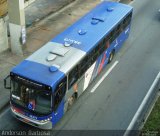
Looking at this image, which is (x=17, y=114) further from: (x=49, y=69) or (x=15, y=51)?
(x=15, y=51)

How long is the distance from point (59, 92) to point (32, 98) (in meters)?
1.19

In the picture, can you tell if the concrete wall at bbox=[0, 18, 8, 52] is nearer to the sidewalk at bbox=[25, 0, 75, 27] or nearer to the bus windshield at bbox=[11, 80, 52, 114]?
the sidewalk at bbox=[25, 0, 75, 27]

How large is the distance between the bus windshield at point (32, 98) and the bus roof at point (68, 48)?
50 centimetres

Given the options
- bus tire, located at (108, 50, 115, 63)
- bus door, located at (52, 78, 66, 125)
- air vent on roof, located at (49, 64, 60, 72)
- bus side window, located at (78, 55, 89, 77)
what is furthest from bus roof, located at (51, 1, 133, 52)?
bus door, located at (52, 78, 66, 125)

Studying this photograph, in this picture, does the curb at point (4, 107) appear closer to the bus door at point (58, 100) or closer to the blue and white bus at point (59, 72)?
the blue and white bus at point (59, 72)

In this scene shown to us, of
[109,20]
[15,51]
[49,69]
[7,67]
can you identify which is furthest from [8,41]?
[49,69]

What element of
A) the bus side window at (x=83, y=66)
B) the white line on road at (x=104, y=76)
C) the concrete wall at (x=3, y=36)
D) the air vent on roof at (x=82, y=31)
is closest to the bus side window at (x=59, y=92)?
the bus side window at (x=83, y=66)

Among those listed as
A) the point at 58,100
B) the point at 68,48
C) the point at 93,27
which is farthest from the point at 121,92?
the point at 58,100

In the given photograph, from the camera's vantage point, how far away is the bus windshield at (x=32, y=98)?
1420 cm

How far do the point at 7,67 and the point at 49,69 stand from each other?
19.7 feet

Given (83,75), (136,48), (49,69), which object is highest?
(49,69)

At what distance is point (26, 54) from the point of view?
2133 cm

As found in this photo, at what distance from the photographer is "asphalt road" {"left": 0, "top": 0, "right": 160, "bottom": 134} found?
651 inches

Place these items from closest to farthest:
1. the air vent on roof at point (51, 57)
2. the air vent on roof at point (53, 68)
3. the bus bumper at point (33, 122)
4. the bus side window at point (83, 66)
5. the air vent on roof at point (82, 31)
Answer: the air vent on roof at point (53, 68) < the bus bumper at point (33, 122) < the air vent on roof at point (51, 57) < the bus side window at point (83, 66) < the air vent on roof at point (82, 31)
